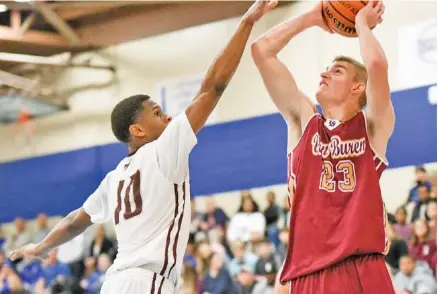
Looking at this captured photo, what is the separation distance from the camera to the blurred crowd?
8820 mm

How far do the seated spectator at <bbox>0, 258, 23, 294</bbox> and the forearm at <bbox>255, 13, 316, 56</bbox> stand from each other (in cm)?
993

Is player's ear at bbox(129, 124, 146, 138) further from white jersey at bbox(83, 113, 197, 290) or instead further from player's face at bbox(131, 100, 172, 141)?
white jersey at bbox(83, 113, 197, 290)

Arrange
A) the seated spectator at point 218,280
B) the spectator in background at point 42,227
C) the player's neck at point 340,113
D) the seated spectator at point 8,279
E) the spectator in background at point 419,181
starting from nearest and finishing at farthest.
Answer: the player's neck at point 340,113, the spectator in background at point 419,181, the seated spectator at point 218,280, the seated spectator at point 8,279, the spectator in background at point 42,227

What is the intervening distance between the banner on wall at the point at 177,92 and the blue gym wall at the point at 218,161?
1.02 meters

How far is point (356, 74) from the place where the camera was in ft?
11.7

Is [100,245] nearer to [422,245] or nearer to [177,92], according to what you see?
[177,92]

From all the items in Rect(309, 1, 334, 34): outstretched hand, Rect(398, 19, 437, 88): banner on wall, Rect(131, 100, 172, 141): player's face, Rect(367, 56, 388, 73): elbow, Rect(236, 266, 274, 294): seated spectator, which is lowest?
Rect(236, 266, 274, 294): seated spectator

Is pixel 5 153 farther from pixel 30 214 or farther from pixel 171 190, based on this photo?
pixel 171 190

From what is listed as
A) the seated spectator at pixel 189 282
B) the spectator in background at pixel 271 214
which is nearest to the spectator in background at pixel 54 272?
the seated spectator at pixel 189 282

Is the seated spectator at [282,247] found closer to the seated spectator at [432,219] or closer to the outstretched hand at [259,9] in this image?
the seated spectator at [432,219]

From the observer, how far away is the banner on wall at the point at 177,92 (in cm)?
1241

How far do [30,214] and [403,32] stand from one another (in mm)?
7047

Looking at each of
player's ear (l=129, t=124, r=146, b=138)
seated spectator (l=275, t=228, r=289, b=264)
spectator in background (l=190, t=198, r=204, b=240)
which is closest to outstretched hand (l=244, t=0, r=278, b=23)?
player's ear (l=129, t=124, r=146, b=138)

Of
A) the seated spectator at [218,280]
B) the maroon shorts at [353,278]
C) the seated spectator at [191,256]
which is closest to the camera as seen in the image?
the maroon shorts at [353,278]
